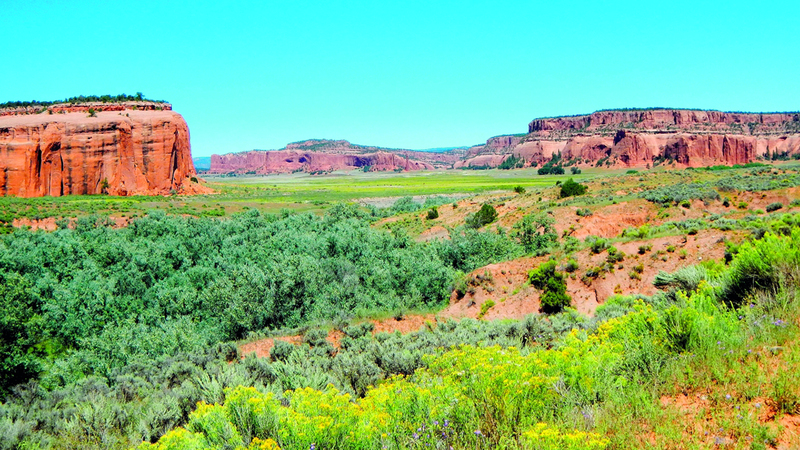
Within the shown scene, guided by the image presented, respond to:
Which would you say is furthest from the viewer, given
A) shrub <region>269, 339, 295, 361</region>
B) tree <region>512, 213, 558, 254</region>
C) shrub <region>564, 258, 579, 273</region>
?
tree <region>512, 213, 558, 254</region>

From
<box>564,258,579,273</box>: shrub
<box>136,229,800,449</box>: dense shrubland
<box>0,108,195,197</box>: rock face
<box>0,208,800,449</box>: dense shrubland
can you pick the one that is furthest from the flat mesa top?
<box>136,229,800,449</box>: dense shrubland

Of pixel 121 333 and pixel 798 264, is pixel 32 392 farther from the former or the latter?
pixel 798 264

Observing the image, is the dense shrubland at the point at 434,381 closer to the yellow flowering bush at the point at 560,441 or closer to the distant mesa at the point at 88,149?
the yellow flowering bush at the point at 560,441

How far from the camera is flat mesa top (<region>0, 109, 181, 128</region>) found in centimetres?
6719

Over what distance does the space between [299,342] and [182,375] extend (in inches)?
118

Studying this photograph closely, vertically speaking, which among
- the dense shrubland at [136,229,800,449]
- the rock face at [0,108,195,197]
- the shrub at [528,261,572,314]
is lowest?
the shrub at [528,261,572,314]

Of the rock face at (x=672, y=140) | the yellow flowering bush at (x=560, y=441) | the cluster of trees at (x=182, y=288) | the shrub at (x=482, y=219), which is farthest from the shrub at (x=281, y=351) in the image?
the rock face at (x=672, y=140)

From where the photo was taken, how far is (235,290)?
16109 millimetres

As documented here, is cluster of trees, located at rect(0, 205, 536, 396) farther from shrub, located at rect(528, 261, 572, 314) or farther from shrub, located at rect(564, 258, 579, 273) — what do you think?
shrub, located at rect(564, 258, 579, 273)

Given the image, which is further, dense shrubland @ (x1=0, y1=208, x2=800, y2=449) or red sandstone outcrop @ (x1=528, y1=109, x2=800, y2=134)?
red sandstone outcrop @ (x1=528, y1=109, x2=800, y2=134)

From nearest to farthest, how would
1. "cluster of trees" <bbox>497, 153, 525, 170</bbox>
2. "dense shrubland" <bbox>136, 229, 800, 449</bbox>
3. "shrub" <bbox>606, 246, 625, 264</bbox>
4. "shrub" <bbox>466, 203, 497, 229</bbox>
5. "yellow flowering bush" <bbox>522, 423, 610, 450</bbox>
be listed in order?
"yellow flowering bush" <bbox>522, 423, 610, 450</bbox>
"dense shrubland" <bbox>136, 229, 800, 449</bbox>
"shrub" <bbox>606, 246, 625, 264</bbox>
"shrub" <bbox>466, 203, 497, 229</bbox>
"cluster of trees" <bbox>497, 153, 525, 170</bbox>

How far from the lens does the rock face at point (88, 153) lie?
62.8 m

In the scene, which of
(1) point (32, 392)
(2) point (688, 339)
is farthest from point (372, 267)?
(2) point (688, 339)

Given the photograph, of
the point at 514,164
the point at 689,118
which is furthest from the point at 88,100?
the point at 689,118
